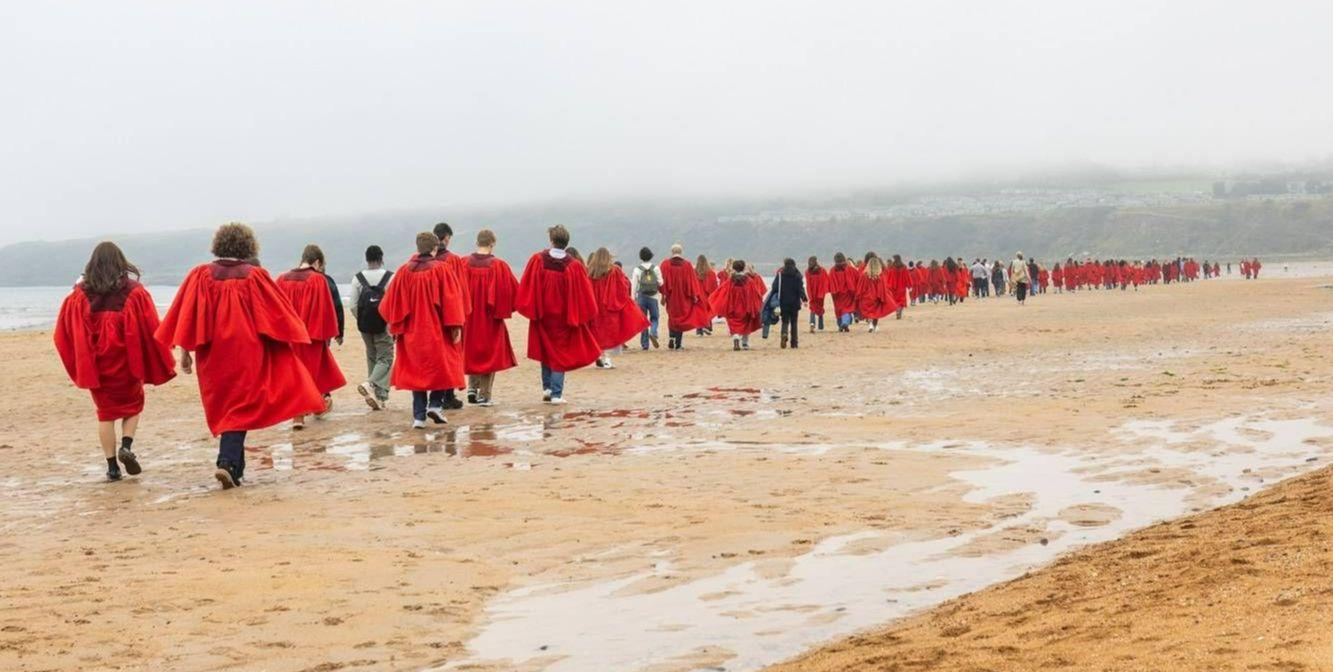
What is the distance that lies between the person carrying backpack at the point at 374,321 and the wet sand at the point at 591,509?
48 cm

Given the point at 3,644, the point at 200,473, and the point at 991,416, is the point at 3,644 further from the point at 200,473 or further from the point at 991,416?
the point at 991,416

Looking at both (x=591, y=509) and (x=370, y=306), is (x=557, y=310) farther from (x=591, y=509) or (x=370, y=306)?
(x=591, y=509)

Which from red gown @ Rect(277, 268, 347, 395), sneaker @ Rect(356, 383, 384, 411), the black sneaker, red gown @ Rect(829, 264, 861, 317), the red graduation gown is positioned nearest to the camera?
the black sneaker

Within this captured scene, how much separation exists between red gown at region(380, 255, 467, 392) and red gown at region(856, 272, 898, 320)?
18380mm

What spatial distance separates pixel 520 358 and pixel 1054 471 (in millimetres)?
16286

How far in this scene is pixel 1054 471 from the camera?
9930 mm

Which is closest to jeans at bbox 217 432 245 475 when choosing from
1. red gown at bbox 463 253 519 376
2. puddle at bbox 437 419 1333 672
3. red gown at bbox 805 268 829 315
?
puddle at bbox 437 419 1333 672

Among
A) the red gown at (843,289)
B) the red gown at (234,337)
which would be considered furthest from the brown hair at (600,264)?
the red gown at (843,289)

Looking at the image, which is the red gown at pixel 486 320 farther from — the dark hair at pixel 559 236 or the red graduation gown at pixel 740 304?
the red graduation gown at pixel 740 304

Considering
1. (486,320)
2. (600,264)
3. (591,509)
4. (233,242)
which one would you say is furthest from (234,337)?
(600,264)

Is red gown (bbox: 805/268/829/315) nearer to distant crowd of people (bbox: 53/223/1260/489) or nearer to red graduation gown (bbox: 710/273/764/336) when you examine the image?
red graduation gown (bbox: 710/273/764/336)

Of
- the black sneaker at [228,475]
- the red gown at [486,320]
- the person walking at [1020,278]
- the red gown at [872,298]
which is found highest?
the red gown at [486,320]

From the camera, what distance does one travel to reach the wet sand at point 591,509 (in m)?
6.21

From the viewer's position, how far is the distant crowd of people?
1062cm
